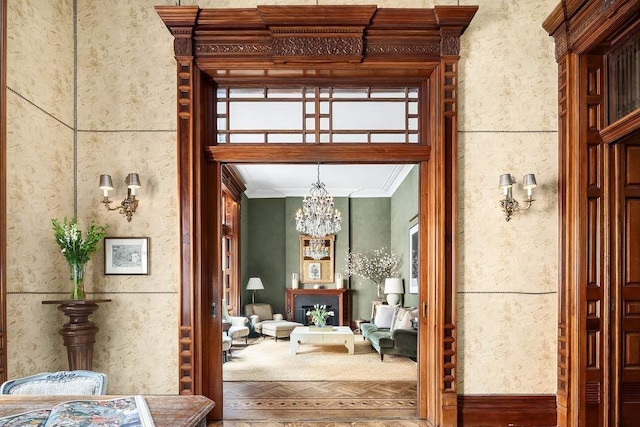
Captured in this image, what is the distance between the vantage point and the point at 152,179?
187 inches

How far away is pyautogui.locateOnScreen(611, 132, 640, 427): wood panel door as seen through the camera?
4246 mm

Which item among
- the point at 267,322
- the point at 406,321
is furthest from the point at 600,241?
the point at 267,322

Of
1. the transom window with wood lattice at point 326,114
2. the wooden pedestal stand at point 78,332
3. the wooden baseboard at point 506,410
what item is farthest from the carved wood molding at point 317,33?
the wooden baseboard at point 506,410

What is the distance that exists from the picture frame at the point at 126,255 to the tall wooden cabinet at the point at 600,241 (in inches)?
137

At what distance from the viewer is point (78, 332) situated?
14.0ft

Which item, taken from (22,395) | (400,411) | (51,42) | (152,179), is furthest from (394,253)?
(22,395)

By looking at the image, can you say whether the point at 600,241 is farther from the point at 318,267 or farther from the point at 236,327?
the point at 318,267

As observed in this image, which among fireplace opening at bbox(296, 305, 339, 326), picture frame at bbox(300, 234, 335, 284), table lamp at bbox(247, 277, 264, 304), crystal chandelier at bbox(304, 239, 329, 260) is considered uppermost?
crystal chandelier at bbox(304, 239, 329, 260)

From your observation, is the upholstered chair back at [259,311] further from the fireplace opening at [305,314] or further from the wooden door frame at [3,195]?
the wooden door frame at [3,195]

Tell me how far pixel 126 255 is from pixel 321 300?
26.4ft

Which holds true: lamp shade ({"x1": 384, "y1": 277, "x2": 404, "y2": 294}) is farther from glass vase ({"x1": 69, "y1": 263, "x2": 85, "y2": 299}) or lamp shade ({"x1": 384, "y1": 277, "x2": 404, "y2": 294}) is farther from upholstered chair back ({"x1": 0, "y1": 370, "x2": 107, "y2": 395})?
upholstered chair back ({"x1": 0, "y1": 370, "x2": 107, "y2": 395})

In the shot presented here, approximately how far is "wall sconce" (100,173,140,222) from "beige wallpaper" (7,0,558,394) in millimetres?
105

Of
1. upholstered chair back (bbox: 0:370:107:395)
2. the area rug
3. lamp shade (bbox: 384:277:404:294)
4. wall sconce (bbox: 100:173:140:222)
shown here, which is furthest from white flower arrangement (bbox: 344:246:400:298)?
upholstered chair back (bbox: 0:370:107:395)

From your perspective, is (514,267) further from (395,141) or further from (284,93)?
(284,93)
